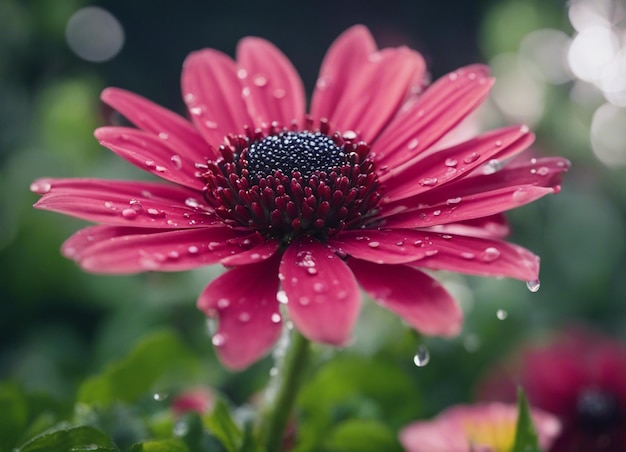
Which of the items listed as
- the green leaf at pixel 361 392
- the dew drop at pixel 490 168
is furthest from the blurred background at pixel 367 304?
the dew drop at pixel 490 168

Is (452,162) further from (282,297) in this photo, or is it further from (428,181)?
(282,297)

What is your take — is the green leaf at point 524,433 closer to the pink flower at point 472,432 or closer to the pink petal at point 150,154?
the pink flower at point 472,432

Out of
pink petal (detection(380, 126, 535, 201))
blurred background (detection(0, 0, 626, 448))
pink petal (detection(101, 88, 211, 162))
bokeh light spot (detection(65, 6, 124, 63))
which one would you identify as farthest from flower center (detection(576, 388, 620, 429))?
bokeh light spot (detection(65, 6, 124, 63))

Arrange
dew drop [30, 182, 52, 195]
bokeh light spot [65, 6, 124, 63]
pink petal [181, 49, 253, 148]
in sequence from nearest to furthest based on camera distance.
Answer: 1. dew drop [30, 182, 52, 195]
2. pink petal [181, 49, 253, 148]
3. bokeh light spot [65, 6, 124, 63]

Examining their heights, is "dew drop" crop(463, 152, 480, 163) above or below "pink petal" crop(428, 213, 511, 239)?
above

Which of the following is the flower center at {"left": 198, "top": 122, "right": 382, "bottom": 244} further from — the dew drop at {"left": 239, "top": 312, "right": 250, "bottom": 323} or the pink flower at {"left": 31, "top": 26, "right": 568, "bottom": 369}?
the dew drop at {"left": 239, "top": 312, "right": 250, "bottom": 323}

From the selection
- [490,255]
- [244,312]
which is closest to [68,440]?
[244,312]
